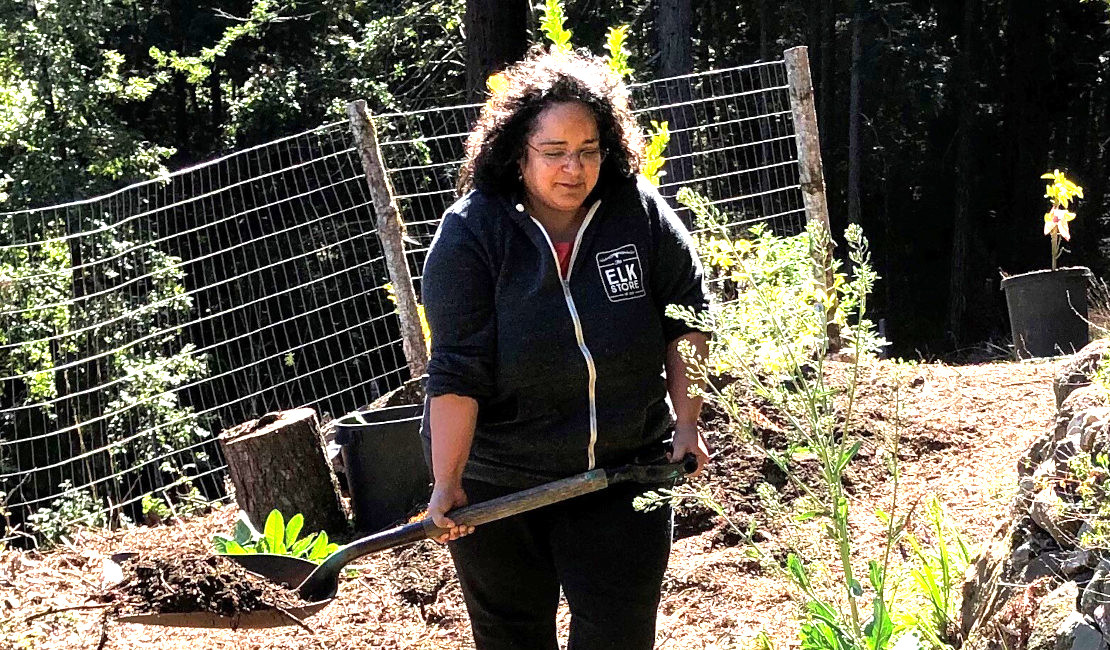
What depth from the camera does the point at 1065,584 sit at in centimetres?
270

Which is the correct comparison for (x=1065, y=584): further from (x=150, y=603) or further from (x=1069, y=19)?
(x=1069, y=19)

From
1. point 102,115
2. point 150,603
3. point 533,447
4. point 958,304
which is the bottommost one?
point 958,304

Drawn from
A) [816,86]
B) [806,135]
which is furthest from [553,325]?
[816,86]

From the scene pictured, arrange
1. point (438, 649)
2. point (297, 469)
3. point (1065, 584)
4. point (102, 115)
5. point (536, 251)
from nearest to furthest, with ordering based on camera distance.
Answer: point (536, 251), point (1065, 584), point (438, 649), point (297, 469), point (102, 115)

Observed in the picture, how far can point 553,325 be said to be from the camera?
8.00ft

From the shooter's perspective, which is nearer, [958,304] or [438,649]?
[438,649]

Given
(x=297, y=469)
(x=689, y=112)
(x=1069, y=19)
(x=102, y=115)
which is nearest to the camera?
(x=297, y=469)

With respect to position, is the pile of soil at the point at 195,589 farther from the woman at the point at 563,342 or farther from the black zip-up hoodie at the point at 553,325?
the black zip-up hoodie at the point at 553,325

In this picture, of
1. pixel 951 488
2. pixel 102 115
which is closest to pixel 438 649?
pixel 951 488

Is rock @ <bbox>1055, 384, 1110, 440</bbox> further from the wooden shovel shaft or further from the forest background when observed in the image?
the forest background

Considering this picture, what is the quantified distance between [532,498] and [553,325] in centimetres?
34

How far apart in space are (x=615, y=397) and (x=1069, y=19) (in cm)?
2110

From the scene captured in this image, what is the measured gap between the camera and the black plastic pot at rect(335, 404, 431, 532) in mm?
4934

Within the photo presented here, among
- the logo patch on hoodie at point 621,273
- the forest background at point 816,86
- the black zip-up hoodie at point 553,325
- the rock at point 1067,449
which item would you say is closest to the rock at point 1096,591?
the rock at point 1067,449
